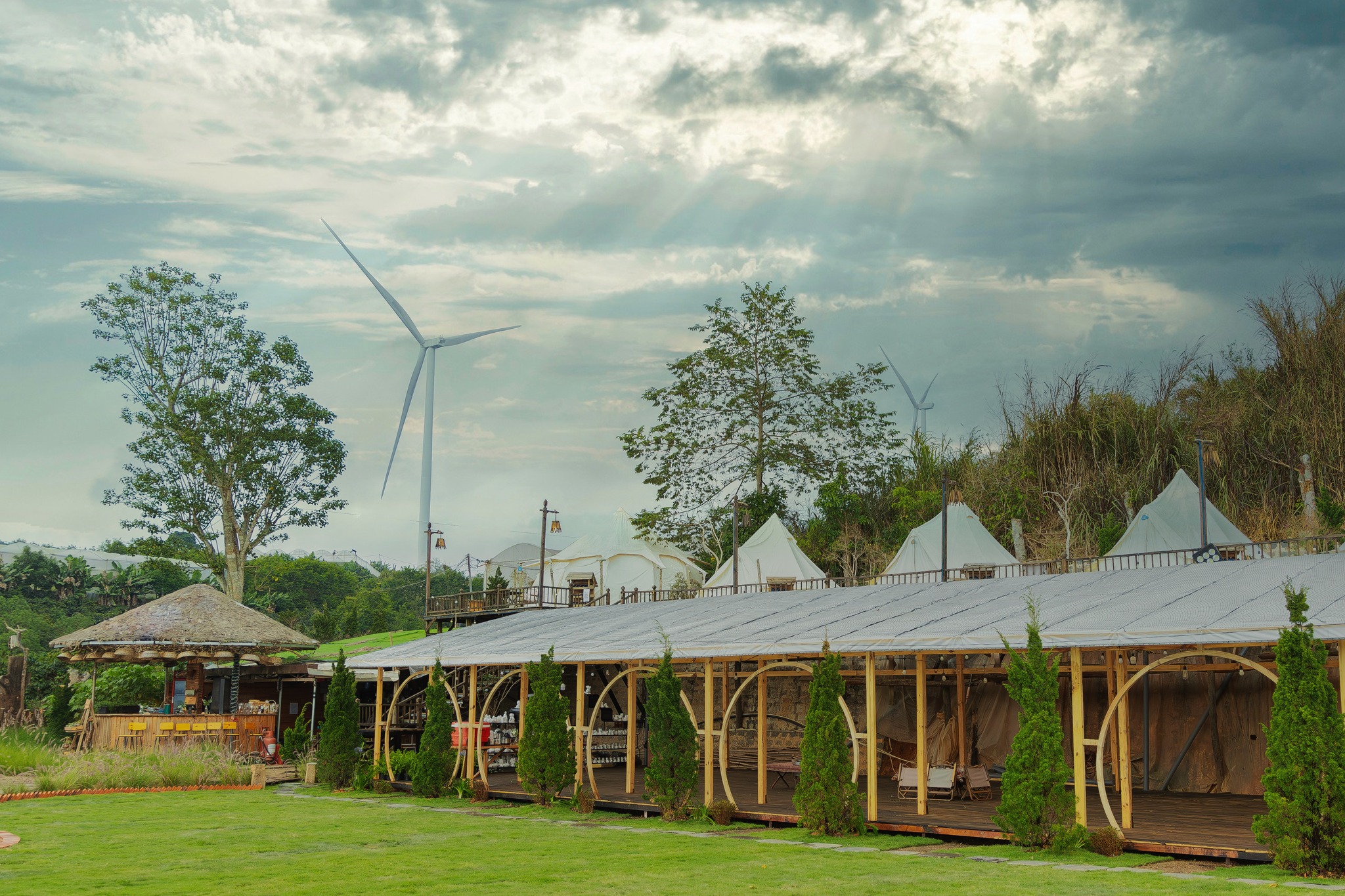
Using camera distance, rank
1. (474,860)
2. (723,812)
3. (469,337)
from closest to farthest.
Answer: (474,860)
(723,812)
(469,337)

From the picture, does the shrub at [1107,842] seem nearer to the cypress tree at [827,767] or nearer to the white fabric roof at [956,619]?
the white fabric roof at [956,619]

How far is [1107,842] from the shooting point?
31.2 feet

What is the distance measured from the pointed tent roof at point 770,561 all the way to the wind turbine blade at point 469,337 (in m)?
14.8

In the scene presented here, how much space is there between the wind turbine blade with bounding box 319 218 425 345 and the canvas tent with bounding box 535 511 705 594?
10.5 meters

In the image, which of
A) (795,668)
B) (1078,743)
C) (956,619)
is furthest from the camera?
(795,668)

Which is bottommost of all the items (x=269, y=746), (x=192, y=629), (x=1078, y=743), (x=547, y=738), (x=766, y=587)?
(x=269, y=746)

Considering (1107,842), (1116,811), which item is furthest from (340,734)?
(1107,842)

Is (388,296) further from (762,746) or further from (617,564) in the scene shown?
(762,746)

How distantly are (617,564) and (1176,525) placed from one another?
1930 cm

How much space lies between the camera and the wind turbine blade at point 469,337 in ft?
138

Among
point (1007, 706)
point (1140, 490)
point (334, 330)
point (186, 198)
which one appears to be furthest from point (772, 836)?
point (334, 330)

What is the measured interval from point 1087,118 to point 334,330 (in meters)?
31.3

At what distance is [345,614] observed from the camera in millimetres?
54344

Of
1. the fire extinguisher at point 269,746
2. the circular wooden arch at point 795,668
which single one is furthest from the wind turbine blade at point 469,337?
the circular wooden arch at point 795,668
